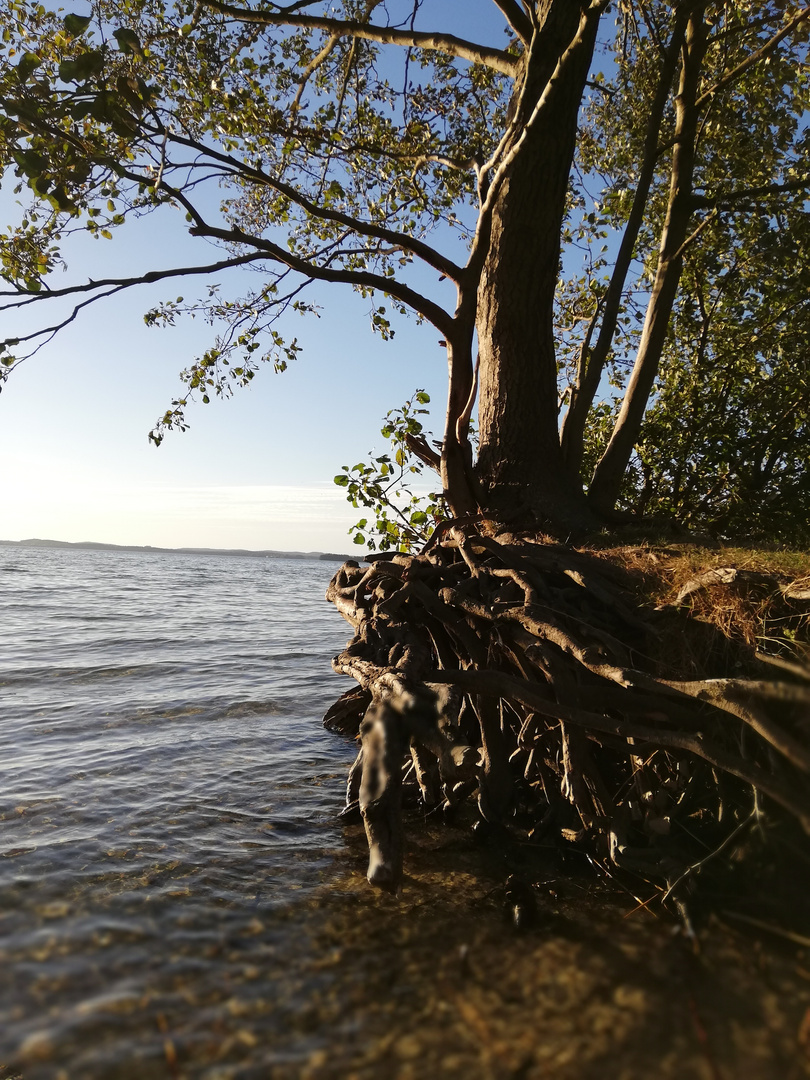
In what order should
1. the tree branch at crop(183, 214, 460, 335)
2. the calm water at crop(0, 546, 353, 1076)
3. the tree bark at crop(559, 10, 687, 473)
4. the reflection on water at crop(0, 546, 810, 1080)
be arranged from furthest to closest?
the tree bark at crop(559, 10, 687, 473) → the tree branch at crop(183, 214, 460, 335) → the calm water at crop(0, 546, 353, 1076) → the reflection on water at crop(0, 546, 810, 1080)

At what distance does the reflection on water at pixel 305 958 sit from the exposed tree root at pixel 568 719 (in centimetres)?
52

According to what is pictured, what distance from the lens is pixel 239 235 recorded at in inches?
284

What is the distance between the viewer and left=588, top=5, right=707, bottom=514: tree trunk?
8.84 meters

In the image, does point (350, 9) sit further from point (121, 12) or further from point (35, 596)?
point (35, 596)

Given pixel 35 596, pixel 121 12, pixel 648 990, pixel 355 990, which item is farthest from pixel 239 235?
pixel 35 596

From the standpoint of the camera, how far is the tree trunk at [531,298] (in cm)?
807

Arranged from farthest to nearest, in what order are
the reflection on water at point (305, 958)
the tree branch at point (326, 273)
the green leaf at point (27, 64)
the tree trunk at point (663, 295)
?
the tree trunk at point (663, 295)
the tree branch at point (326, 273)
the green leaf at point (27, 64)
the reflection on water at point (305, 958)

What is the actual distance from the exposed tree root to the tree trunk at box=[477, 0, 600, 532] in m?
2.01

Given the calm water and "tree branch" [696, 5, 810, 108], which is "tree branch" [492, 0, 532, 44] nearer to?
"tree branch" [696, 5, 810, 108]

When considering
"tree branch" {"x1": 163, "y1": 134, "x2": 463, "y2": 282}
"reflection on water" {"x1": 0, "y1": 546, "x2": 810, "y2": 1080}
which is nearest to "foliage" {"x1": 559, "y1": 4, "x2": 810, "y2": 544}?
"tree branch" {"x1": 163, "y1": 134, "x2": 463, "y2": 282}

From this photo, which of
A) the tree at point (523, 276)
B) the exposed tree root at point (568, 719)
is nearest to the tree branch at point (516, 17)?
the tree at point (523, 276)

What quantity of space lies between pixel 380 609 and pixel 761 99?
9.74 m

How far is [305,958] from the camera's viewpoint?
3.79 meters

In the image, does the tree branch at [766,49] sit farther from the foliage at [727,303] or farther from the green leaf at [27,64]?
the green leaf at [27,64]
